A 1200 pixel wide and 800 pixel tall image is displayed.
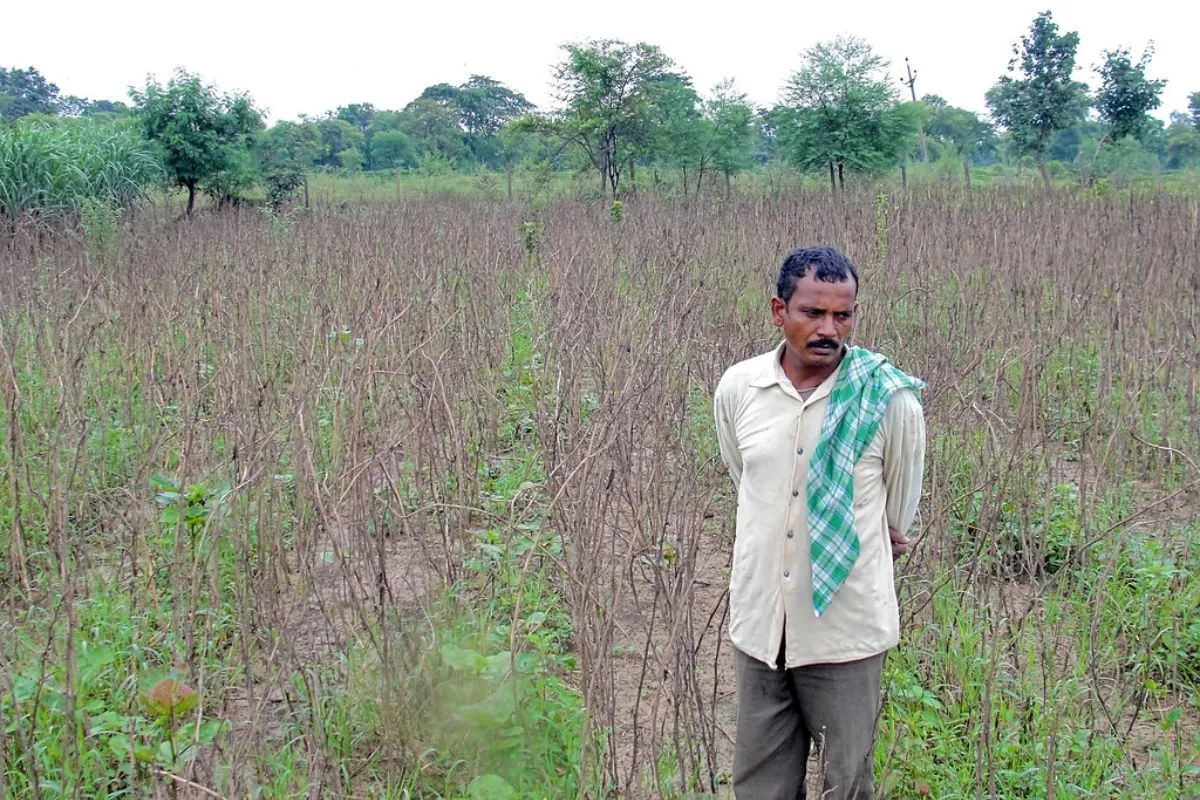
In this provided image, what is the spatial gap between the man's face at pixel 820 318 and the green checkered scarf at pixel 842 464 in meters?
0.06

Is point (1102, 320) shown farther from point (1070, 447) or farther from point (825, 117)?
point (825, 117)

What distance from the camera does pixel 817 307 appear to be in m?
1.67

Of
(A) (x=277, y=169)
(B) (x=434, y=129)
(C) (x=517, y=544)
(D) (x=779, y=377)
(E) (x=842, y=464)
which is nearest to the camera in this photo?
(E) (x=842, y=464)

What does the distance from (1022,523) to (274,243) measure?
6889 millimetres

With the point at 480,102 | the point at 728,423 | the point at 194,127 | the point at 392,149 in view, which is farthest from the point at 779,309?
the point at 480,102

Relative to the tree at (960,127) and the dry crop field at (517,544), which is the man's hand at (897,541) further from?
the tree at (960,127)

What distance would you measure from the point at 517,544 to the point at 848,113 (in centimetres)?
1277

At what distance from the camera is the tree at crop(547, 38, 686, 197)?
14.4m

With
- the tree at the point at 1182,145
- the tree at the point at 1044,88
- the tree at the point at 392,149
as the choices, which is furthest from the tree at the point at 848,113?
the tree at the point at 1182,145

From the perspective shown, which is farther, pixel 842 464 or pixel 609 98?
pixel 609 98

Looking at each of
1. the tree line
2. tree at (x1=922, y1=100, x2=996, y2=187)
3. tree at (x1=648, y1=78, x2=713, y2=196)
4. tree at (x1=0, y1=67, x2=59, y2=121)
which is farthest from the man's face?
tree at (x1=0, y1=67, x2=59, y2=121)

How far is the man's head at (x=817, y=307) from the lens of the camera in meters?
1.67

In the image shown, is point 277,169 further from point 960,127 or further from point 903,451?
point 960,127

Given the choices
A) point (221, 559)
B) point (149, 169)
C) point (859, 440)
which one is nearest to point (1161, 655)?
point (859, 440)
